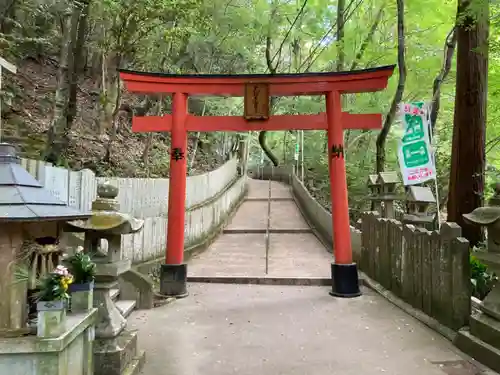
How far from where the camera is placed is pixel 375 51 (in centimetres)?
1331

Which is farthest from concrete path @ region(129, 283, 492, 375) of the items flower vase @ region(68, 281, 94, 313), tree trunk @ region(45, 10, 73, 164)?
tree trunk @ region(45, 10, 73, 164)

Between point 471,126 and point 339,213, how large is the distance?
2938 mm

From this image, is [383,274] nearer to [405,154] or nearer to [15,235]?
[405,154]

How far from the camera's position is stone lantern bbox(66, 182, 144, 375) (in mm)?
4125

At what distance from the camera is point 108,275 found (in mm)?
4301

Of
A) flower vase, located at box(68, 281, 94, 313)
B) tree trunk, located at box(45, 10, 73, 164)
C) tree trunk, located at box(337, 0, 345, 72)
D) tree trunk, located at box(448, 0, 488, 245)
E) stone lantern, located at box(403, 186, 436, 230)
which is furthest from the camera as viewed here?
tree trunk, located at box(337, 0, 345, 72)

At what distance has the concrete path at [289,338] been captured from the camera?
466 cm

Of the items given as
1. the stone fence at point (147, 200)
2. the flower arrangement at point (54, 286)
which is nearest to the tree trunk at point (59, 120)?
the stone fence at point (147, 200)

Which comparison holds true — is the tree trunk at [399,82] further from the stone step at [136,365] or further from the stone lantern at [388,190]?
the stone step at [136,365]

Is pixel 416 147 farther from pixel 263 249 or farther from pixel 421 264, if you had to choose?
pixel 263 249

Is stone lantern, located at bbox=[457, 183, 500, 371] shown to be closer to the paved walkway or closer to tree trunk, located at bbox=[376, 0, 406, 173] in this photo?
the paved walkway

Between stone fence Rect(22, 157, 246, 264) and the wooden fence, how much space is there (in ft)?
15.9

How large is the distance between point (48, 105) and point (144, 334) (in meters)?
12.3

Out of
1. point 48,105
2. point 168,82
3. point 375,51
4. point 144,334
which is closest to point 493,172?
point 375,51
